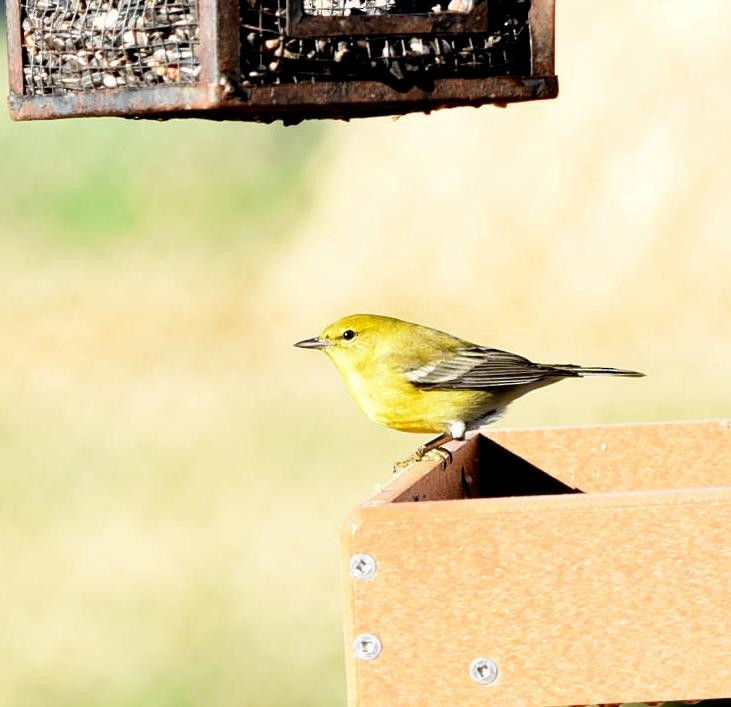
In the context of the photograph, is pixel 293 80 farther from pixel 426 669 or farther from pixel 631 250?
pixel 631 250

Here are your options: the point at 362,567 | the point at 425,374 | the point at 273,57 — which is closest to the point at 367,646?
the point at 362,567

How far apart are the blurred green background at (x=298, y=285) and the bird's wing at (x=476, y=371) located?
341cm

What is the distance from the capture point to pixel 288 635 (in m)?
8.48

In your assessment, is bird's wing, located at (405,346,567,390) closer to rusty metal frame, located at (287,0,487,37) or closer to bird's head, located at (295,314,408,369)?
bird's head, located at (295,314,408,369)

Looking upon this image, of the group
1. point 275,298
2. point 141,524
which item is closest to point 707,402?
point 141,524

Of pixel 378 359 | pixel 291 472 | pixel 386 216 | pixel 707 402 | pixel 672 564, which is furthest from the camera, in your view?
pixel 386 216

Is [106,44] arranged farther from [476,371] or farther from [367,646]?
[476,371]

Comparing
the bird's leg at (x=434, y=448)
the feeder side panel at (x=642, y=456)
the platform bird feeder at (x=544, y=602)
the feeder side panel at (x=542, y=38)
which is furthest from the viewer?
the bird's leg at (x=434, y=448)

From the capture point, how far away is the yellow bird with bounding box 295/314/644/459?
5699 millimetres

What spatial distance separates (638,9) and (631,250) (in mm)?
2733

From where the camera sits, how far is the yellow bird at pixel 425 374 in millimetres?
5699

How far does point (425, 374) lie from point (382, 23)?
5.95ft

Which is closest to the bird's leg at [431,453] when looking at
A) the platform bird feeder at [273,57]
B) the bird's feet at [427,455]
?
the bird's feet at [427,455]

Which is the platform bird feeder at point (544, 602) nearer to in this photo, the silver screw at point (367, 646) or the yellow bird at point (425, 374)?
the silver screw at point (367, 646)
